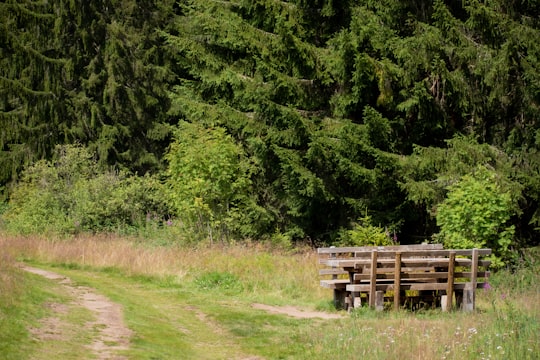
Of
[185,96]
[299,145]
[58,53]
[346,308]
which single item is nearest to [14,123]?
[58,53]

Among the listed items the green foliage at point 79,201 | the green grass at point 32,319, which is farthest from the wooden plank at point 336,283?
the green foliage at point 79,201

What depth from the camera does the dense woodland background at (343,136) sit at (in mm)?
22219

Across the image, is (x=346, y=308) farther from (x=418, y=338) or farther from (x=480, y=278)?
(x=418, y=338)

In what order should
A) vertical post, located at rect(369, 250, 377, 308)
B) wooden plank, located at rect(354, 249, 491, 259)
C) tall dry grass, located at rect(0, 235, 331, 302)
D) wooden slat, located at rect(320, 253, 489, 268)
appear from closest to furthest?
vertical post, located at rect(369, 250, 377, 308)
wooden slat, located at rect(320, 253, 489, 268)
wooden plank, located at rect(354, 249, 491, 259)
tall dry grass, located at rect(0, 235, 331, 302)

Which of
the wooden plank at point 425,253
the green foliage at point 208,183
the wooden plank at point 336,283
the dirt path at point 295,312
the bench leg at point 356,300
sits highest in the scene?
the green foliage at point 208,183

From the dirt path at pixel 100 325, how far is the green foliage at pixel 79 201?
9.87 meters

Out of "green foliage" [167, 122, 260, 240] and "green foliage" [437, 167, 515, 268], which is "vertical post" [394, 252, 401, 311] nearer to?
"green foliage" [437, 167, 515, 268]

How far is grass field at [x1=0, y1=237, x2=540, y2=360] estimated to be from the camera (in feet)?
35.2

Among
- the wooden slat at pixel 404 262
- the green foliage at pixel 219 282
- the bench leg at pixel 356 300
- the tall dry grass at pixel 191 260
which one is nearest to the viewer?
the wooden slat at pixel 404 262

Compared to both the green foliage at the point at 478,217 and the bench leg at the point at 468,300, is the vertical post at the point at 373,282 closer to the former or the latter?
the bench leg at the point at 468,300

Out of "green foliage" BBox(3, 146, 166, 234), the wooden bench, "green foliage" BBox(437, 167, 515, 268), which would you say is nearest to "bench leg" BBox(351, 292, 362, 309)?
the wooden bench

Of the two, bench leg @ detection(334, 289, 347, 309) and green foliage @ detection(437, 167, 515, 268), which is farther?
green foliage @ detection(437, 167, 515, 268)

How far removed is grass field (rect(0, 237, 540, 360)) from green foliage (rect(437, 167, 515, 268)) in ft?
3.55

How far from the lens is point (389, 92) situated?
2394cm
